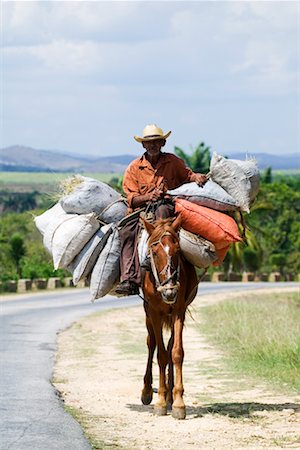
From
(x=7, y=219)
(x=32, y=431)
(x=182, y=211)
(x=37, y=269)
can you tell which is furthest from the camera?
(x=7, y=219)

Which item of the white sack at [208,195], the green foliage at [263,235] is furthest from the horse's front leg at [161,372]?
the green foliage at [263,235]

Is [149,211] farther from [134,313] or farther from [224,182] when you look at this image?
[134,313]

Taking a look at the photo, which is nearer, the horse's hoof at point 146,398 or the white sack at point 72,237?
the white sack at point 72,237

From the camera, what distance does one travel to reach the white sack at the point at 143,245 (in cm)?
1381

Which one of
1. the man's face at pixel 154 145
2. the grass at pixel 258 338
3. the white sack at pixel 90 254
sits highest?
the man's face at pixel 154 145

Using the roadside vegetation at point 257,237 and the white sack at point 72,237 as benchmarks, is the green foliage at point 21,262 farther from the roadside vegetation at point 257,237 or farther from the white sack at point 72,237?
the white sack at point 72,237

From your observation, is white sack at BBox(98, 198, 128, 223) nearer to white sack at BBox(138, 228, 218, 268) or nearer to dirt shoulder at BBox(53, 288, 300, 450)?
white sack at BBox(138, 228, 218, 268)

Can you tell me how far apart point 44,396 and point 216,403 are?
2.12 metres

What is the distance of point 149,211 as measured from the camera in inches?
553

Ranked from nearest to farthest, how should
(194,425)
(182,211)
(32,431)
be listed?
1. (32,431)
2. (194,425)
3. (182,211)

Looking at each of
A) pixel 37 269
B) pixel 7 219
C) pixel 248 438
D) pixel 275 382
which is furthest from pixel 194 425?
pixel 7 219

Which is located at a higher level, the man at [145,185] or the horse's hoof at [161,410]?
the man at [145,185]

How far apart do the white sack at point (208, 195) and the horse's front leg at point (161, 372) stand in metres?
1.47

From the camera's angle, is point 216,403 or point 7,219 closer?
point 216,403
